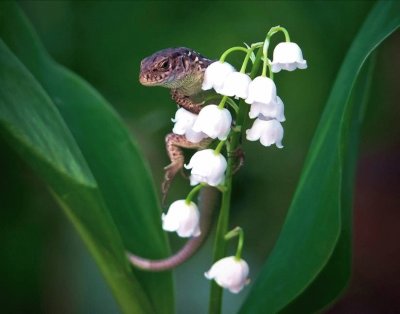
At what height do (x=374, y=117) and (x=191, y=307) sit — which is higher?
(x=374, y=117)

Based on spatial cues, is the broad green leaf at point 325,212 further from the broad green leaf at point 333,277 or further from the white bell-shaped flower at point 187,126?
the white bell-shaped flower at point 187,126

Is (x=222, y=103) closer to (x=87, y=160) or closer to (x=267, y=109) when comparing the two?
(x=267, y=109)

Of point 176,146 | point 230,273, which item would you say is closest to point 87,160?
point 176,146

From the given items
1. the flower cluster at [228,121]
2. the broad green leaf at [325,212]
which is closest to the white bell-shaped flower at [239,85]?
the flower cluster at [228,121]

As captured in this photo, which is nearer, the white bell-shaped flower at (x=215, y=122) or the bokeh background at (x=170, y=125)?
the white bell-shaped flower at (x=215, y=122)

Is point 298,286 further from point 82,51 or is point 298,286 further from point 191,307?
point 82,51

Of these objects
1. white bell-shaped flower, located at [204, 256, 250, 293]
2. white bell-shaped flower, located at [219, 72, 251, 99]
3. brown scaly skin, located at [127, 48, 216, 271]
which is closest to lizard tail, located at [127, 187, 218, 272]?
brown scaly skin, located at [127, 48, 216, 271]

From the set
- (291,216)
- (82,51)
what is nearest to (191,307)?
(291,216)

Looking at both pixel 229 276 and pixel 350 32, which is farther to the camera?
pixel 350 32
